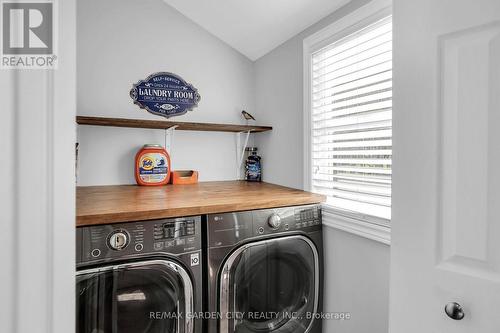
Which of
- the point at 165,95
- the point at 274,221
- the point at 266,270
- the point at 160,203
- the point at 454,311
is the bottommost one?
the point at 266,270

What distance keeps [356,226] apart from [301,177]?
0.54 meters

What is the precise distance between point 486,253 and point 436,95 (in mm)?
440

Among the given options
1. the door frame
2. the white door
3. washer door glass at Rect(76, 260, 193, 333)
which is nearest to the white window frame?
the white door

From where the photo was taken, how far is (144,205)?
1234 millimetres

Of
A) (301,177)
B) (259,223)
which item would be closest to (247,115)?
(301,177)

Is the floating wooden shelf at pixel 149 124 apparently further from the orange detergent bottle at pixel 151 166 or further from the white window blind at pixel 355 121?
the white window blind at pixel 355 121

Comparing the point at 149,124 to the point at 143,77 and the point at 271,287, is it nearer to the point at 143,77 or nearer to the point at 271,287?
the point at 143,77

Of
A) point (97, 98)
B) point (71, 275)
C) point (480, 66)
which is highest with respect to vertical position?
point (97, 98)

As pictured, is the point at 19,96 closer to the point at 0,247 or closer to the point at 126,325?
the point at 0,247

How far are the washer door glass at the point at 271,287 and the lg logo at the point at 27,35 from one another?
1061 millimetres

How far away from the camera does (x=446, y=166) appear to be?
767 millimetres

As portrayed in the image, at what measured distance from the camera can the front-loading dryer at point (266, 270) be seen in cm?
130

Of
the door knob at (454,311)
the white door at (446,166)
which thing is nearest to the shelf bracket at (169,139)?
the white door at (446,166)

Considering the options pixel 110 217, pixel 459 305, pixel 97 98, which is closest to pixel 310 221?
pixel 459 305
